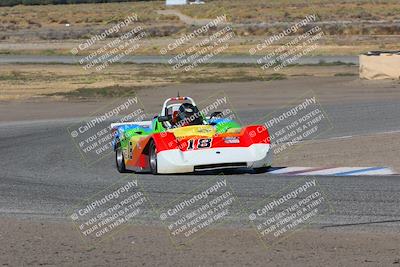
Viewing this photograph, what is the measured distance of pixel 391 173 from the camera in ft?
52.6

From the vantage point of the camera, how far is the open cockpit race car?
53.6 feet

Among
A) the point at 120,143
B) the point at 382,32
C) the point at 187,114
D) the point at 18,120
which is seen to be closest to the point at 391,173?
the point at 187,114

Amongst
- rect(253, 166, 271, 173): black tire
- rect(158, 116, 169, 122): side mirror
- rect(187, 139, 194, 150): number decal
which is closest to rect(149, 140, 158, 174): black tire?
rect(187, 139, 194, 150): number decal

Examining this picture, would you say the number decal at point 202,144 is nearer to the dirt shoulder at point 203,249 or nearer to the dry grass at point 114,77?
the dirt shoulder at point 203,249

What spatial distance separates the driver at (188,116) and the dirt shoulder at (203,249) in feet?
19.6

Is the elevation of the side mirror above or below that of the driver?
above

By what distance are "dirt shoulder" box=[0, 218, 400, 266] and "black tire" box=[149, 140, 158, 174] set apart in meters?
5.20

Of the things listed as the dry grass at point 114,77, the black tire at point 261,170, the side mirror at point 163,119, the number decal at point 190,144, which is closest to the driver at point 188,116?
the side mirror at point 163,119

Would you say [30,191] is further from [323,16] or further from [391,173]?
[323,16]

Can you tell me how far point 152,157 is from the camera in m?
16.9

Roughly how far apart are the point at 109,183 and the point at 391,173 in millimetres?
4430

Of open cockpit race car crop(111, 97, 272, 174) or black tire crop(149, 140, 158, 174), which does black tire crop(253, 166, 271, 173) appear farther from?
black tire crop(149, 140, 158, 174)

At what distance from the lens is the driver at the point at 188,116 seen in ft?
57.1

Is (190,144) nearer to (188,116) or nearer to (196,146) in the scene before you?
(196,146)
